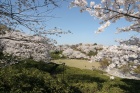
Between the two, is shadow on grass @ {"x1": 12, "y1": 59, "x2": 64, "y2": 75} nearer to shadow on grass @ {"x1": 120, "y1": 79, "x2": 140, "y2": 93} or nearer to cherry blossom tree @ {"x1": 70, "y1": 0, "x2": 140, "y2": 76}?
shadow on grass @ {"x1": 120, "y1": 79, "x2": 140, "y2": 93}

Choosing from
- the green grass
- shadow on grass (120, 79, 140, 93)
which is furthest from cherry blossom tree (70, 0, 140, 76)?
shadow on grass (120, 79, 140, 93)

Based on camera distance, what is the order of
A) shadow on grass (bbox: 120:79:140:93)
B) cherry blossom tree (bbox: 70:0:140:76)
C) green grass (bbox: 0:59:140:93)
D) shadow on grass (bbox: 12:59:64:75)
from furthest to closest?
shadow on grass (bbox: 12:59:64:75)
shadow on grass (bbox: 120:79:140:93)
green grass (bbox: 0:59:140:93)
cherry blossom tree (bbox: 70:0:140:76)

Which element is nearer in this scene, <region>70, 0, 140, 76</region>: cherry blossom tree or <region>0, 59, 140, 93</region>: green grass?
<region>70, 0, 140, 76</region>: cherry blossom tree

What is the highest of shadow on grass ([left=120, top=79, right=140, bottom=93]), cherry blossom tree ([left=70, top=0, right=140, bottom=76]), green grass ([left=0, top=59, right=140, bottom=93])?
cherry blossom tree ([left=70, top=0, right=140, bottom=76])

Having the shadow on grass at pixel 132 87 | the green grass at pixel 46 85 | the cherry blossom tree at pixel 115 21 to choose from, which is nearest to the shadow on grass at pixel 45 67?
the green grass at pixel 46 85

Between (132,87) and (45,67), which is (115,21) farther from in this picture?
(45,67)

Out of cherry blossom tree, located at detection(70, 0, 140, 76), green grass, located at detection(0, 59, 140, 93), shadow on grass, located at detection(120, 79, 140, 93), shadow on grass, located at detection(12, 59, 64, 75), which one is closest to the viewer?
cherry blossom tree, located at detection(70, 0, 140, 76)

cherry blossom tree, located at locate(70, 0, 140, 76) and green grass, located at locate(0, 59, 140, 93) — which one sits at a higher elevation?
cherry blossom tree, located at locate(70, 0, 140, 76)

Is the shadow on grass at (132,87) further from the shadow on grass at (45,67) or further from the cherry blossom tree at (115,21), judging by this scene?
the cherry blossom tree at (115,21)

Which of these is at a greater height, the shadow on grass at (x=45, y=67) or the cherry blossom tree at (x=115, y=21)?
the cherry blossom tree at (x=115, y=21)

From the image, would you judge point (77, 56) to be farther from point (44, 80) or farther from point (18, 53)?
point (44, 80)

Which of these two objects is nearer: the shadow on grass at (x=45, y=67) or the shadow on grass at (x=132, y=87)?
the shadow on grass at (x=132, y=87)

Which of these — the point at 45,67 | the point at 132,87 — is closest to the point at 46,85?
the point at 132,87

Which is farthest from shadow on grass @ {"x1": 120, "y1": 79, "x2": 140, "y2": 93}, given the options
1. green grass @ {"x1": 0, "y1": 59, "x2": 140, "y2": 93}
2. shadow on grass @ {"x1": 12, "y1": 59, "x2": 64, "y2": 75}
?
shadow on grass @ {"x1": 12, "y1": 59, "x2": 64, "y2": 75}
